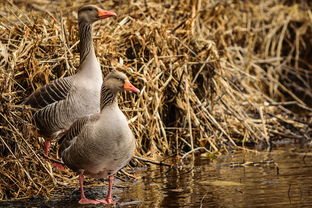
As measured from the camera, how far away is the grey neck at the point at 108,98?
6.00 metres

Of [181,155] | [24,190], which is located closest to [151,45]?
[181,155]

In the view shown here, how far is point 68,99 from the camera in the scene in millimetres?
7387

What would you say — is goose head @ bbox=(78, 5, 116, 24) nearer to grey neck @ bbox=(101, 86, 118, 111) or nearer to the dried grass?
the dried grass

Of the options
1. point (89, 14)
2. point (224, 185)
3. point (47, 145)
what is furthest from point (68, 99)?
point (224, 185)

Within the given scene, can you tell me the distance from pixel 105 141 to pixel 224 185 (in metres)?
1.67

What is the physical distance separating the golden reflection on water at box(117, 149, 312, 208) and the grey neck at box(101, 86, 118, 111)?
99 cm

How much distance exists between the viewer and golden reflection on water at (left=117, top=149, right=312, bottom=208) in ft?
19.7

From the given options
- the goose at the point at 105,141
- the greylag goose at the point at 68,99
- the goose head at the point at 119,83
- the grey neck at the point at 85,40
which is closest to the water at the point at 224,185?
the goose at the point at 105,141

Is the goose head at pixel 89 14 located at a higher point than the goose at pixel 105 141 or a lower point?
higher

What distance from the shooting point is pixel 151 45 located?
32.5 ft

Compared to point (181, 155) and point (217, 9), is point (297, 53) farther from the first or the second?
point (181, 155)

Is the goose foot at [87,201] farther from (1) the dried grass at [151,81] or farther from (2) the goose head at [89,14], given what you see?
(2) the goose head at [89,14]

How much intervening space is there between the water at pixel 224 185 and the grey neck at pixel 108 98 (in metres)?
0.98

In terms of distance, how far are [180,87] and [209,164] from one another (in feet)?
5.93
